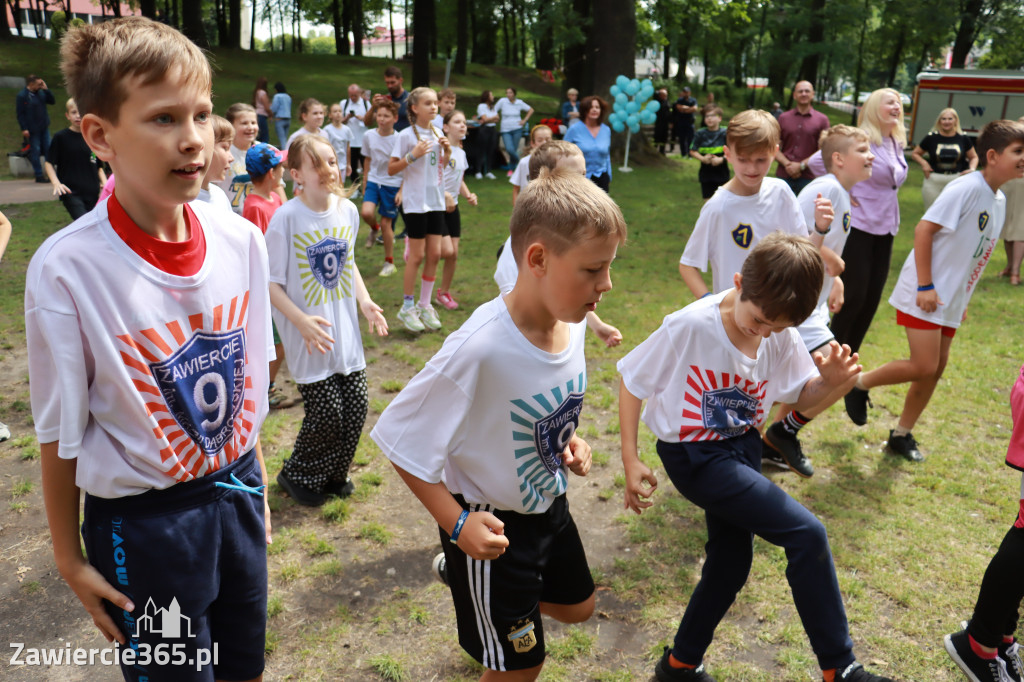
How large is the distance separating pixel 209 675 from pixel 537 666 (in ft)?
3.29

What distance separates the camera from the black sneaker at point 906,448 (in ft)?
17.2

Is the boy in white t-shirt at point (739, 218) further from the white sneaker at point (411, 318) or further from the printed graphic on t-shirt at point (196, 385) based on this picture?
the white sneaker at point (411, 318)

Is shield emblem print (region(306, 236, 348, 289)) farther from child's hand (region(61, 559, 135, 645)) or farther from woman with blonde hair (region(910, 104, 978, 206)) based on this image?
woman with blonde hair (region(910, 104, 978, 206))

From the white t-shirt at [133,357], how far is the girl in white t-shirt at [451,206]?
619 cm

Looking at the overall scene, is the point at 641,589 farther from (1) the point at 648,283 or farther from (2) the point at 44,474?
(1) the point at 648,283

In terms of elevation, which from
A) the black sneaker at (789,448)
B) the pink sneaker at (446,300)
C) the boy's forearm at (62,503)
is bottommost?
the pink sneaker at (446,300)

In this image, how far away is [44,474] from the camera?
1859 millimetres

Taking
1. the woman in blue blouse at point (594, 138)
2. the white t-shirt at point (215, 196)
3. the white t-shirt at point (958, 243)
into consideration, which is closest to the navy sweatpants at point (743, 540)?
the white t-shirt at point (958, 243)

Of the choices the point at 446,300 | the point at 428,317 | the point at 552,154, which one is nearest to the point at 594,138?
the point at 446,300

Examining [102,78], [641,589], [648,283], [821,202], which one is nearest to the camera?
[102,78]

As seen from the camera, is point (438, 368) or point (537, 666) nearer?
point (438, 368)

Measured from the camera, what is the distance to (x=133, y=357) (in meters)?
1.85

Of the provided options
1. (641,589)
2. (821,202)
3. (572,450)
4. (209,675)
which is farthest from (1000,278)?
(209,675)

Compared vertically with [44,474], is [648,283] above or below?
below
